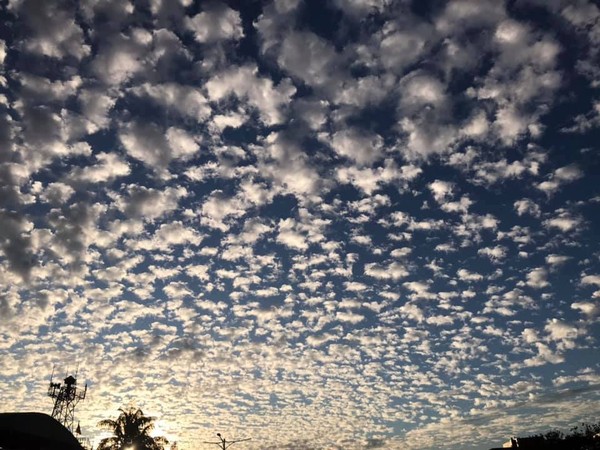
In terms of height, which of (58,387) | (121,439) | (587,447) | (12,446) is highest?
(58,387)

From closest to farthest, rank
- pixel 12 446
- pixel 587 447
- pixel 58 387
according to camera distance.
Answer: pixel 12 446 → pixel 587 447 → pixel 58 387

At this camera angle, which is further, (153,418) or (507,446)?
(507,446)

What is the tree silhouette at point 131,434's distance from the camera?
36.9 m

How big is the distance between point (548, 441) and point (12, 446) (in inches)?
1695

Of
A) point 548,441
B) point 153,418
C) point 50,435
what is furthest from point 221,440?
point 548,441

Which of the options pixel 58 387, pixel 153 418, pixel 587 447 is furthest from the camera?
pixel 58 387

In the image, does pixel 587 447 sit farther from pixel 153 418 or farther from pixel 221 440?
pixel 153 418

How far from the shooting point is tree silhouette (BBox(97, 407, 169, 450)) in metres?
36.9

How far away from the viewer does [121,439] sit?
122ft

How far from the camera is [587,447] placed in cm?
3619

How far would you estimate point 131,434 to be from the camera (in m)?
37.7

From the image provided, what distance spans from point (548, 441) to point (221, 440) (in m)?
30.2

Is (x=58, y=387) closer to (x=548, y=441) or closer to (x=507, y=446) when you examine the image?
(x=507, y=446)

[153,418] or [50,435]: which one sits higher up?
[153,418]
